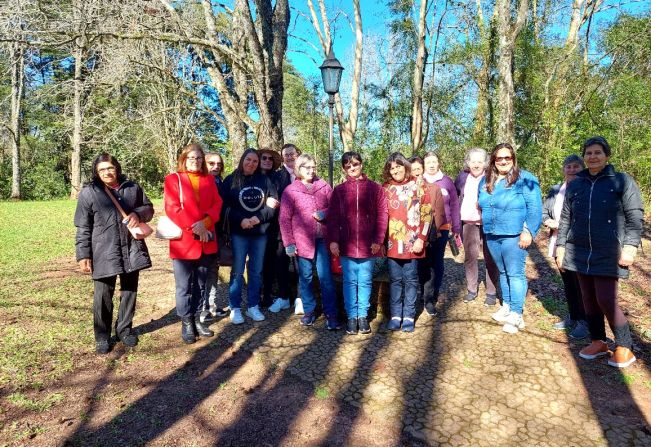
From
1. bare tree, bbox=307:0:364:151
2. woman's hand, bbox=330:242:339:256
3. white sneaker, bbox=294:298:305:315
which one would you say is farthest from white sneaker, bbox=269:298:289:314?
bare tree, bbox=307:0:364:151

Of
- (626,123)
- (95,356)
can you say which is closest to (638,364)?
(95,356)

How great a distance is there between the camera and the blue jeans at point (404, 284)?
3.88 meters

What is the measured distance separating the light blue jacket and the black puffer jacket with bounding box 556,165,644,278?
1.59 ft

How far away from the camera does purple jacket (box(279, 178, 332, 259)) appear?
3920 millimetres

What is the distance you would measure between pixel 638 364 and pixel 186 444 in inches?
136

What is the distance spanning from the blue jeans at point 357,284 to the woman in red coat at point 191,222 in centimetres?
131

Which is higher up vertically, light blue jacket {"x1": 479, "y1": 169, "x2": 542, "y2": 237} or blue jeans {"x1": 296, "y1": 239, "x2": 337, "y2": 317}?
light blue jacket {"x1": 479, "y1": 169, "x2": 542, "y2": 237}

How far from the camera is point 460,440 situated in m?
2.38

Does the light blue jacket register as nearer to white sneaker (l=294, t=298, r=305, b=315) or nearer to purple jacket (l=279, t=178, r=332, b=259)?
purple jacket (l=279, t=178, r=332, b=259)

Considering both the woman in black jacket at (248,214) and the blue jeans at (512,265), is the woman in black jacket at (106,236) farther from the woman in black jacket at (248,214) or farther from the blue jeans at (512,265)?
the blue jeans at (512,265)

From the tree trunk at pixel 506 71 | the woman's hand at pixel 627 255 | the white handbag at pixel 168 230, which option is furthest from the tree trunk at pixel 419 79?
the white handbag at pixel 168 230

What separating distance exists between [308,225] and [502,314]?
2.25m

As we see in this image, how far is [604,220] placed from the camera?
9.91 feet

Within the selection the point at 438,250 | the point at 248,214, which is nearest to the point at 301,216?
the point at 248,214
